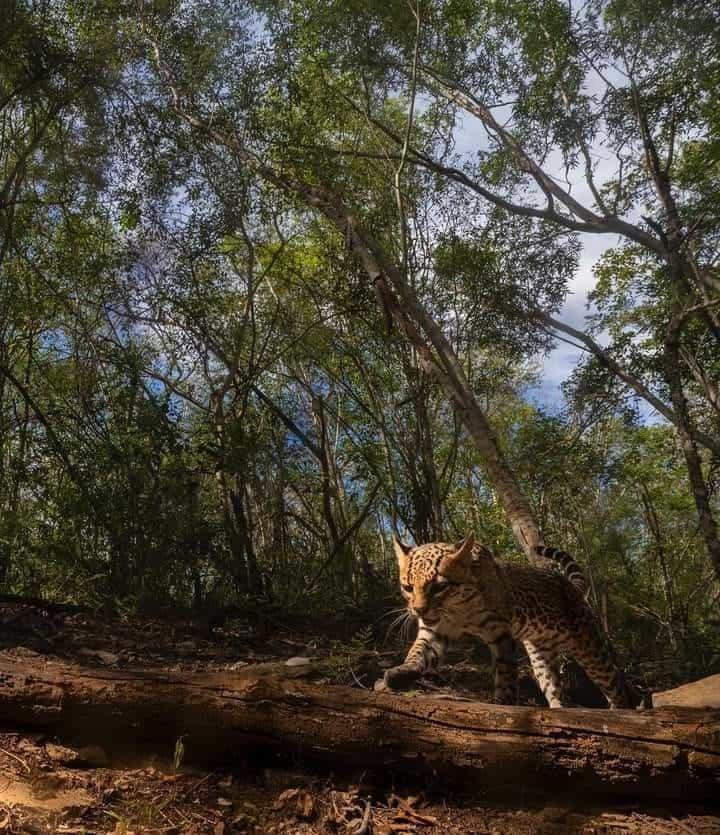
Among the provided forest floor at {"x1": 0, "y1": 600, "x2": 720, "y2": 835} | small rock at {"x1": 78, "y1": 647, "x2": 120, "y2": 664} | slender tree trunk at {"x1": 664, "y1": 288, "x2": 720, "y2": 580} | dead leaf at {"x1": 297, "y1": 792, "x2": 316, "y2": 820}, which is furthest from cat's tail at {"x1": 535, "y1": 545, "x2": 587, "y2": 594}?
small rock at {"x1": 78, "y1": 647, "x2": 120, "y2": 664}

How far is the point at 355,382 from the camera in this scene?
1020 cm

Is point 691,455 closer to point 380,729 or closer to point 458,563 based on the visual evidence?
point 458,563

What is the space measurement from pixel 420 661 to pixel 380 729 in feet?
4.52

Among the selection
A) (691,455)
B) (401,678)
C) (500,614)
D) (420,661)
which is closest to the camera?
(401,678)

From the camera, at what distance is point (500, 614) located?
14.1 feet

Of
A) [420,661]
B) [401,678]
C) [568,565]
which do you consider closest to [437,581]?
[420,661]

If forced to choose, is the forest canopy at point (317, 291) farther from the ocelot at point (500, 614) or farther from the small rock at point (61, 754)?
the small rock at point (61, 754)

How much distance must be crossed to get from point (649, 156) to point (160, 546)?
24.8ft

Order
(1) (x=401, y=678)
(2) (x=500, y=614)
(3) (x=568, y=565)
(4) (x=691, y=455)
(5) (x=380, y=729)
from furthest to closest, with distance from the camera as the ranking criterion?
(4) (x=691, y=455)
(3) (x=568, y=565)
(2) (x=500, y=614)
(1) (x=401, y=678)
(5) (x=380, y=729)

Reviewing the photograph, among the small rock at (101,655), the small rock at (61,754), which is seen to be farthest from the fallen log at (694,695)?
the small rock at (101,655)

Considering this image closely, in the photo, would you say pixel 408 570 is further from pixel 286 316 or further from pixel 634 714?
pixel 286 316

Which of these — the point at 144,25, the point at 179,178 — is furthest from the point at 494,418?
the point at 144,25

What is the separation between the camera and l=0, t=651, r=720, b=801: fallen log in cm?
235

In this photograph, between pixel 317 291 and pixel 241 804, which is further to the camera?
pixel 317 291
